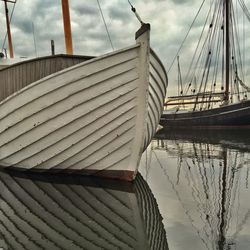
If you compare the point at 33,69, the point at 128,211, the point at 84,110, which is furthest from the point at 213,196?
the point at 33,69

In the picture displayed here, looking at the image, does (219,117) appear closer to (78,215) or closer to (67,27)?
(67,27)

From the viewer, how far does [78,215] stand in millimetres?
5586

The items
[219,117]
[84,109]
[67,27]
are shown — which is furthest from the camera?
[219,117]

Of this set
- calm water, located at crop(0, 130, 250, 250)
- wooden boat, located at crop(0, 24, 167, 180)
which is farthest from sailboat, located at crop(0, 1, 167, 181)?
calm water, located at crop(0, 130, 250, 250)

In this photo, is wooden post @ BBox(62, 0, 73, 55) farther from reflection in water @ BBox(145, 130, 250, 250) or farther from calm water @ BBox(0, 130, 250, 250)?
reflection in water @ BBox(145, 130, 250, 250)

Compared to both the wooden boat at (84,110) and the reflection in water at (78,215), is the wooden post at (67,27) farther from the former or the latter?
the reflection in water at (78,215)

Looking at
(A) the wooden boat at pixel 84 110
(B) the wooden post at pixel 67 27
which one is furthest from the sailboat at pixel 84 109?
(B) the wooden post at pixel 67 27

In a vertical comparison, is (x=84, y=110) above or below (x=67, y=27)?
below

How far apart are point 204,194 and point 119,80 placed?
2.85 m

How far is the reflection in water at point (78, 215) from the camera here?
453 cm

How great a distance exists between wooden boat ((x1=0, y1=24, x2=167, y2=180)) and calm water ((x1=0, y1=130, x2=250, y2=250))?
0.63 m

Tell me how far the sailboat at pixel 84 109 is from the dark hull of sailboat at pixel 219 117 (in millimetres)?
19645

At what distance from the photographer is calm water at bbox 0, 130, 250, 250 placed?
4484 mm

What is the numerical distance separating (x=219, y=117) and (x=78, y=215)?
79.0 ft
